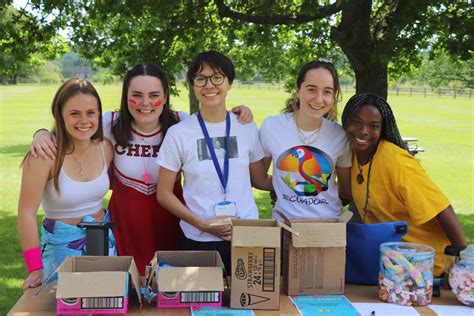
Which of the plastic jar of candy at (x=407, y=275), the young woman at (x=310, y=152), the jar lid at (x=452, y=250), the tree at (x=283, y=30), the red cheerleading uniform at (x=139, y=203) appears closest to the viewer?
the plastic jar of candy at (x=407, y=275)

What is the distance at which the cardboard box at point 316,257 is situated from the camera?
9.28ft

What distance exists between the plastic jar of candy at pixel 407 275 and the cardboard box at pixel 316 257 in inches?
9.1

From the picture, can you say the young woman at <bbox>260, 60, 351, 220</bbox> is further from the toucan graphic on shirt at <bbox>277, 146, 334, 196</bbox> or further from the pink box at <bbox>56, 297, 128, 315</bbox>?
the pink box at <bbox>56, 297, 128, 315</bbox>

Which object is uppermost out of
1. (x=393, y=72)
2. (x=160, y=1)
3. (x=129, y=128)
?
(x=160, y=1)

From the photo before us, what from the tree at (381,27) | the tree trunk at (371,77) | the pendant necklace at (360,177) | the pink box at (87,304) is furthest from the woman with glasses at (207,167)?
the tree trunk at (371,77)

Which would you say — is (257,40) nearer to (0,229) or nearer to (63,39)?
(63,39)

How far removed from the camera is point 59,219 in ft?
10.9

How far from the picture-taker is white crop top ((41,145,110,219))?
10.7ft

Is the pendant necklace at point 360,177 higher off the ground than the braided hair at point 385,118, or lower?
lower

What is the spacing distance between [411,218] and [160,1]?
14.6 ft

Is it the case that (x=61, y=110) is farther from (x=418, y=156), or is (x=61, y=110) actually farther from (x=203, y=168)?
(x=418, y=156)

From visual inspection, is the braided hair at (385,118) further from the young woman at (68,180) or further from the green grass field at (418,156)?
the green grass field at (418,156)

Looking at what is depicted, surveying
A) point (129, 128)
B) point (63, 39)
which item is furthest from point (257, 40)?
point (129, 128)

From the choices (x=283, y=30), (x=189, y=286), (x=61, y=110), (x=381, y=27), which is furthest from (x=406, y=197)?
(x=283, y=30)
